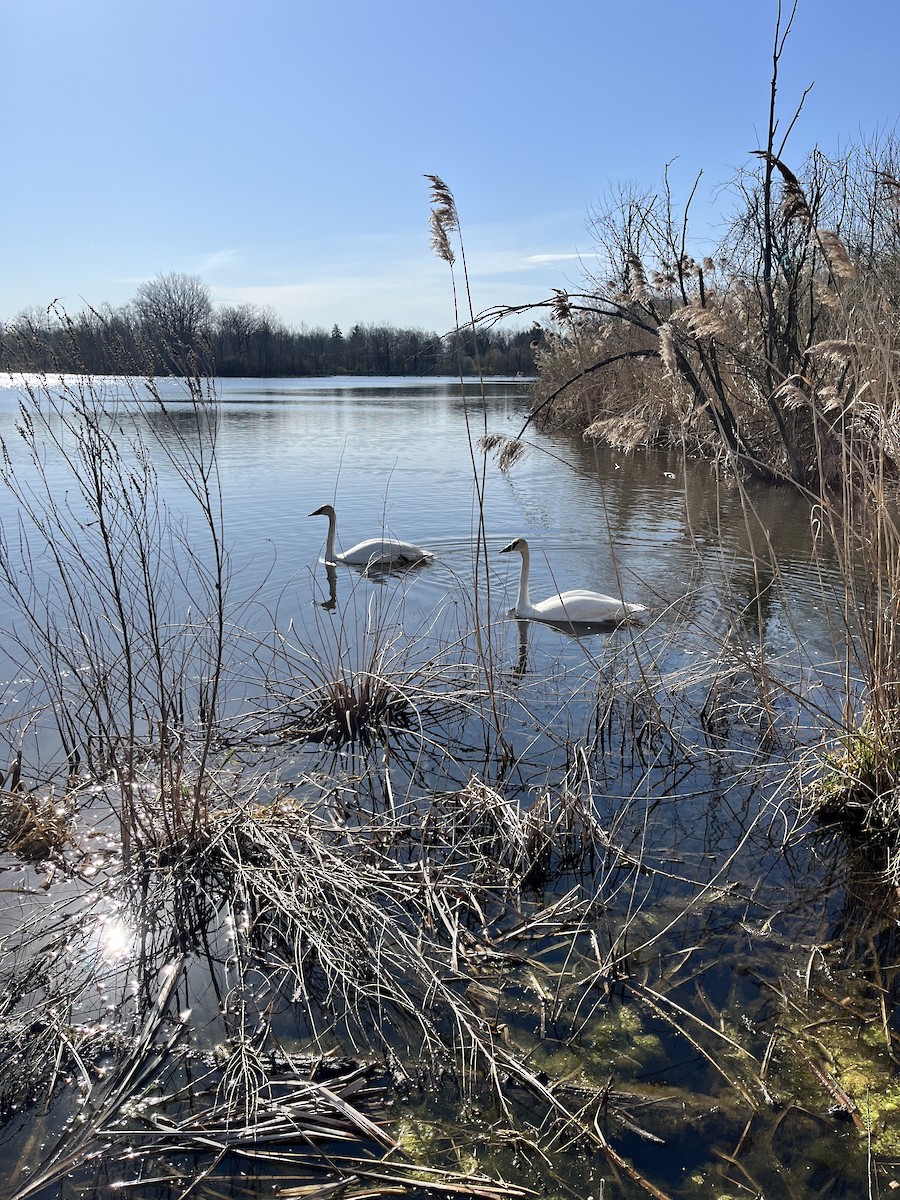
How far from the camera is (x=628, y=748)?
4.76 m

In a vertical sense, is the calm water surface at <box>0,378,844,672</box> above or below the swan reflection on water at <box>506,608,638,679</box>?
above

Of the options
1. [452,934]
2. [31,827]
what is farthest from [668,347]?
[31,827]

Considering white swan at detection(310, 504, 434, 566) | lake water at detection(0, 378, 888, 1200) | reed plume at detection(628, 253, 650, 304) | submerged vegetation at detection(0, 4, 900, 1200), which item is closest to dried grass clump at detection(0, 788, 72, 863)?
submerged vegetation at detection(0, 4, 900, 1200)

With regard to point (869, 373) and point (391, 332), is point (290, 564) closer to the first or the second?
point (869, 373)

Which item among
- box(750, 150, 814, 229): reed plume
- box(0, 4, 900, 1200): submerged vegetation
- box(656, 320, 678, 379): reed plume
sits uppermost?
box(750, 150, 814, 229): reed plume

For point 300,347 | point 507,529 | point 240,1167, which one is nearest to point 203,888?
point 240,1167

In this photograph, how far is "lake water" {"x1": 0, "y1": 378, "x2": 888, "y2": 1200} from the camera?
2660mm

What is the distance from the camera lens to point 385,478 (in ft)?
50.5

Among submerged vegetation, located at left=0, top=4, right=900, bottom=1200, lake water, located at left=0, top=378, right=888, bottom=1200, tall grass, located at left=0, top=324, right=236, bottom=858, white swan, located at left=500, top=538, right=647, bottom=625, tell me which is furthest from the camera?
white swan, located at left=500, top=538, right=647, bottom=625

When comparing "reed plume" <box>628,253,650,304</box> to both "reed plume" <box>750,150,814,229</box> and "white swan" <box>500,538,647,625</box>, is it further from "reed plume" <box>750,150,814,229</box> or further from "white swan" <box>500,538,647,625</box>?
"white swan" <box>500,538,647,625</box>

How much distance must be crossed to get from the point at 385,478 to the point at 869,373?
11.9 meters

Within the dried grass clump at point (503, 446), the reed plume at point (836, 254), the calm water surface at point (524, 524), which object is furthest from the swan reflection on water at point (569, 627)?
the reed plume at point (836, 254)

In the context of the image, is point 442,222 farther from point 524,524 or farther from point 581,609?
point 524,524

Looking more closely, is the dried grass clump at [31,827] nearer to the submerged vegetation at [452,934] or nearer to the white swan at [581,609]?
the submerged vegetation at [452,934]
